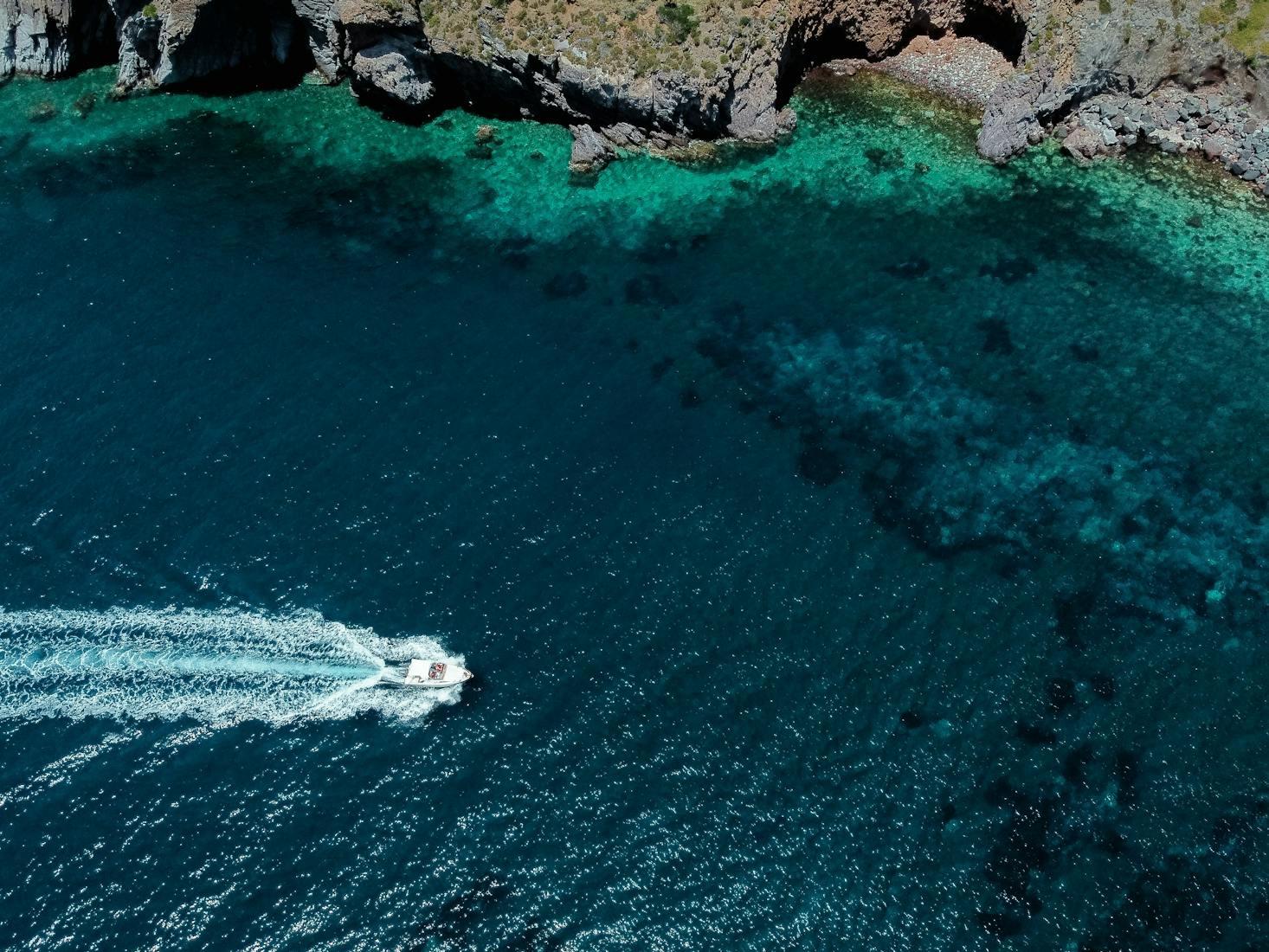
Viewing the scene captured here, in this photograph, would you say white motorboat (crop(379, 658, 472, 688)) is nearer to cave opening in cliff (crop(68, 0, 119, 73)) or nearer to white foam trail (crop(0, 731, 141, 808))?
white foam trail (crop(0, 731, 141, 808))

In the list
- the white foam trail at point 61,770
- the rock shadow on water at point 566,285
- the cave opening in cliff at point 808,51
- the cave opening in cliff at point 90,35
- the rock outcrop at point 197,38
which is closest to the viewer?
the white foam trail at point 61,770

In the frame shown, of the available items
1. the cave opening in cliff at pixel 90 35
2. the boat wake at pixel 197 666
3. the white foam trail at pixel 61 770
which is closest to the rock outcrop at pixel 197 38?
the cave opening in cliff at pixel 90 35

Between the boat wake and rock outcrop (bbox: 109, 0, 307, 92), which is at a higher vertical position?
rock outcrop (bbox: 109, 0, 307, 92)

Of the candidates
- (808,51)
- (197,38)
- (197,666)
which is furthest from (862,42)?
(197,666)

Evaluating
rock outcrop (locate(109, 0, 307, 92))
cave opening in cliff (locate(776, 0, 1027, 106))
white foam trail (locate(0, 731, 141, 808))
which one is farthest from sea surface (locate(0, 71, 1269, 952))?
rock outcrop (locate(109, 0, 307, 92))

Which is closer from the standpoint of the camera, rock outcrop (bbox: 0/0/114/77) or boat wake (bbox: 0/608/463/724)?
boat wake (bbox: 0/608/463/724)

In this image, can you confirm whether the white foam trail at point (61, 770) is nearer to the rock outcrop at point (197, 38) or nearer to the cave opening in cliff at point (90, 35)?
the rock outcrop at point (197, 38)

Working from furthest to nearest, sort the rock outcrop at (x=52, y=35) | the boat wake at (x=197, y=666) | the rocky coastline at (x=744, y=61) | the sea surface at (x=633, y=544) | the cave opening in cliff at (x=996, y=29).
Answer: the rock outcrop at (x=52, y=35)
the cave opening in cliff at (x=996, y=29)
the rocky coastline at (x=744, y=61)
the boat wake at (x=197, y=666)
the sea surface at (x=633, y=544)
